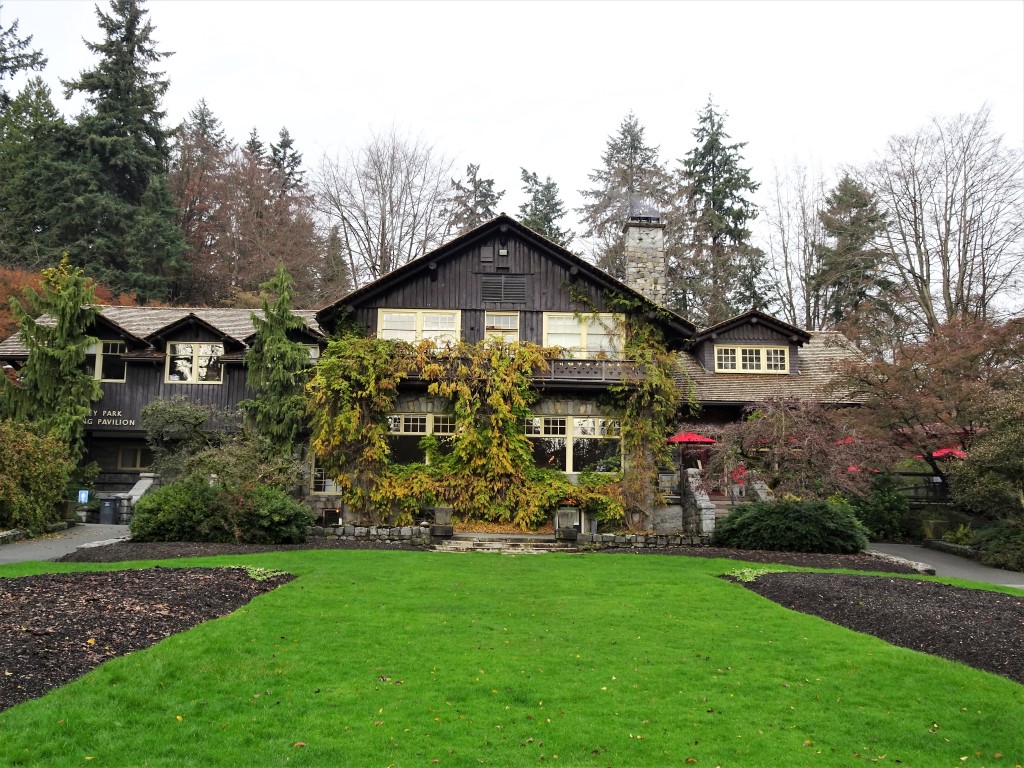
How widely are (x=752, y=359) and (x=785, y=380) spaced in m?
1.42

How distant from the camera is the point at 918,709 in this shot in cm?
766

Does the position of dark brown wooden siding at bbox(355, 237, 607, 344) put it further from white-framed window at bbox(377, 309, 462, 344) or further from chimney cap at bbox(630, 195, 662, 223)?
chimney cap at bbox(630, 195, 662, 223)

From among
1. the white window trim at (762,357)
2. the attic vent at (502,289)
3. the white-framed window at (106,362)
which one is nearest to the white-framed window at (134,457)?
the white-framed window at (106,362)

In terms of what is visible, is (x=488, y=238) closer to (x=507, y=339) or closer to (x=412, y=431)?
(x=507, y=339)

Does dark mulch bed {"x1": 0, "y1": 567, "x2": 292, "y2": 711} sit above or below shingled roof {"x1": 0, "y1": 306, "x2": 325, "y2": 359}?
below

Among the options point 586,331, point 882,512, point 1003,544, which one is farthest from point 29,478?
A: point 1003,544

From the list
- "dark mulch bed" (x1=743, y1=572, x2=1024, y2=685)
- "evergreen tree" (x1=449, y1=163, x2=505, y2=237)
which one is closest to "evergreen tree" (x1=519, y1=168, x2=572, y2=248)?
"evergreen tree" (x1=449, y1=163, x2=505, y2=237)

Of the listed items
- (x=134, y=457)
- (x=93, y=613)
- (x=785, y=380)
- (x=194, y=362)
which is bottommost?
(x=93, y=613)

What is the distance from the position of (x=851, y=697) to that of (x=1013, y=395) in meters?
14.7

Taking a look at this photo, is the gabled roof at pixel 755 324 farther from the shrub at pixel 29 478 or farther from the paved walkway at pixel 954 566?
the shrub at pixel 29 478

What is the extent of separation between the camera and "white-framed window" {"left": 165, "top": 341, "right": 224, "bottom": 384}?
2769 cm

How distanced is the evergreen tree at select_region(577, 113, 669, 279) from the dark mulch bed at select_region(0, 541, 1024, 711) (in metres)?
30.7

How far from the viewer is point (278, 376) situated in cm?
2430

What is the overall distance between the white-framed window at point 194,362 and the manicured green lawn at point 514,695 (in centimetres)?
1761
